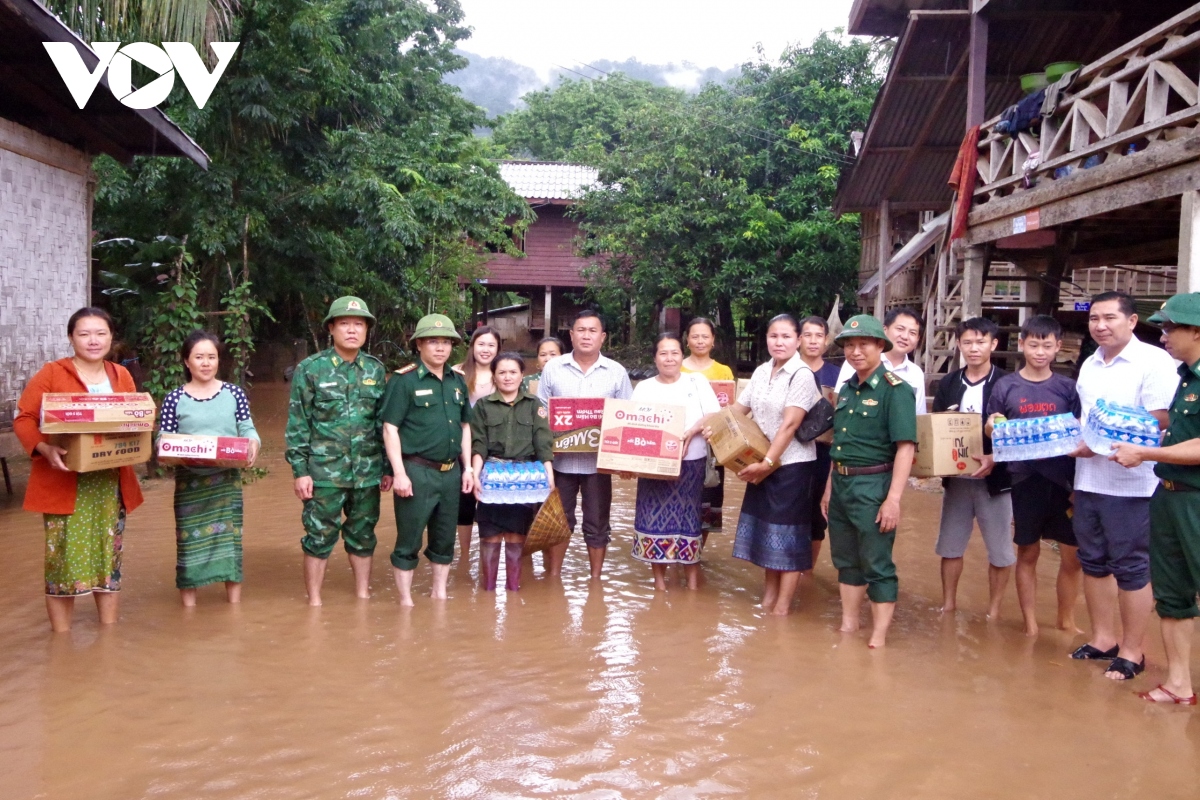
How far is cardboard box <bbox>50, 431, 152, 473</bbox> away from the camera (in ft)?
15.0

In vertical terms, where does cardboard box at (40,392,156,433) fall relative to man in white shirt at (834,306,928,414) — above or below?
below

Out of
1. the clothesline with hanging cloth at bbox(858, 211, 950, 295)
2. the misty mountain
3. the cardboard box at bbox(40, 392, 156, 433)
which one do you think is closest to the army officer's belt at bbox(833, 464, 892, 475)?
the cardboard box at bbox(40, 392, 156, 433)

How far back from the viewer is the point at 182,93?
40.0ft

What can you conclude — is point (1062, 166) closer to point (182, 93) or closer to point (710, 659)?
point (710, 659)

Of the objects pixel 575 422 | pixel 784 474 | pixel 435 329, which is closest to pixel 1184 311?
pixel 784 474

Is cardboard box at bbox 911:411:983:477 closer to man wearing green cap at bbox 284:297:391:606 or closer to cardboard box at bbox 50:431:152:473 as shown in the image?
man wearing green cap at bbox 284:297:391:606

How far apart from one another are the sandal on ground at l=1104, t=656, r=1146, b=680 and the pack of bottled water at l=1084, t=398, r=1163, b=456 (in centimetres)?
104

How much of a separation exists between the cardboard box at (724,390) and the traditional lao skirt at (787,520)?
93 cm

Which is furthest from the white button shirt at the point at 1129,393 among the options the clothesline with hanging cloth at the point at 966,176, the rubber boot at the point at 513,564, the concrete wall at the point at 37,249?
the concrete wall at the point at 37,249

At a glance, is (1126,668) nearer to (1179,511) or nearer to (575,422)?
(1179,511)

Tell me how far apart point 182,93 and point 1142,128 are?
11.2 m

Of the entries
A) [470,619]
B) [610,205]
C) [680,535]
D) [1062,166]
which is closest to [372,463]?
[470,619]

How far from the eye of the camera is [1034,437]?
4.77m

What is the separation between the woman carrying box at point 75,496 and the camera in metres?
4.67
